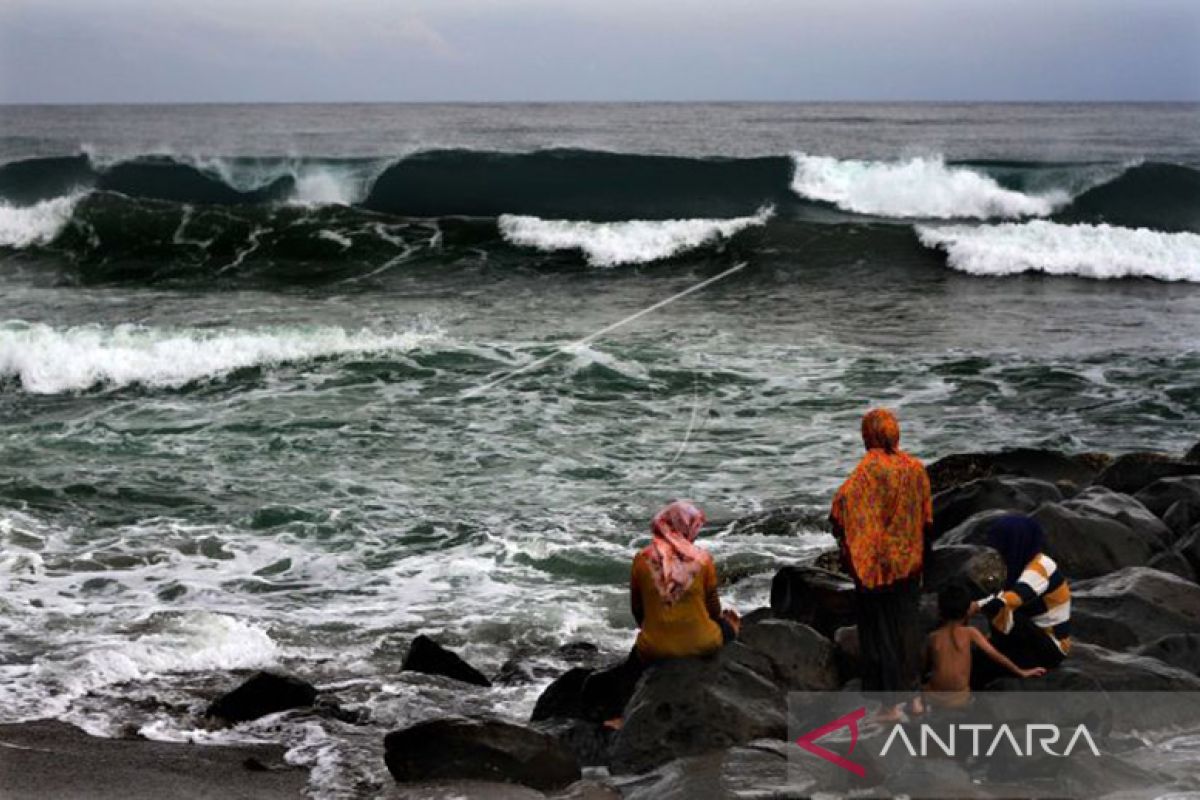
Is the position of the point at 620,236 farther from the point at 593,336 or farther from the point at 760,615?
the point at 760,615

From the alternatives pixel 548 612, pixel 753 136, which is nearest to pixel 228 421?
pixel 548 612

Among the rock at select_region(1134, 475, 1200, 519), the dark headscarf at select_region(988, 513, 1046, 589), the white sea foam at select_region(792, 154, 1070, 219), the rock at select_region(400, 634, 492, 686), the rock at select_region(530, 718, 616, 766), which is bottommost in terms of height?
the rock at select_region(400, 634, 492, 686)

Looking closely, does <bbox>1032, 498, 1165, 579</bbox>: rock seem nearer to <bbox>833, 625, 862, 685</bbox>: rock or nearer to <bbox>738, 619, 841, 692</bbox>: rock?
<bbox>833, 625, 862, 685</bbox>: rock

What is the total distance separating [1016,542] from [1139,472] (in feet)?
13.9

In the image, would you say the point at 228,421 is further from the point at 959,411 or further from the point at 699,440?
the point at 959,411

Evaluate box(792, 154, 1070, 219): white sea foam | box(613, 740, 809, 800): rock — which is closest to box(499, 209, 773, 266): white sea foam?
box(792, 154, 1070, 219): white sea foam

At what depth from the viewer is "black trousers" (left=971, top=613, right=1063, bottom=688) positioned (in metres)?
6.40

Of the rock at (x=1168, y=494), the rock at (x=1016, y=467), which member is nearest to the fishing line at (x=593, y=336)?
the rock at (x=1016, y=467)

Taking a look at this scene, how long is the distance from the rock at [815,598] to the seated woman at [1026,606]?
1359mm

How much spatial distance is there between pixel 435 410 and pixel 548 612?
6.08 m

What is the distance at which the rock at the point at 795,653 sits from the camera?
22.9 ft

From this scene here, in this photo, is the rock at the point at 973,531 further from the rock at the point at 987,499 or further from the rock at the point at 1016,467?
the rock at the point at 1016,467

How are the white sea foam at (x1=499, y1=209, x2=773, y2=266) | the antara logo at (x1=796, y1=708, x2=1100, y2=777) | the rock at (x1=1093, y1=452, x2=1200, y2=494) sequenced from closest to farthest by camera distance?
the antara logo at (x1=796, y1=708, x2=1100, y2=777) → the rock at (x1=1093, y1=452, x2=1200, y2=494) → the white sea foam at (x1=499, y1=209, x2=773, y2=266)

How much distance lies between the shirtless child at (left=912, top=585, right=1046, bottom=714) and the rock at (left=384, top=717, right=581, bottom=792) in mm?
1558
